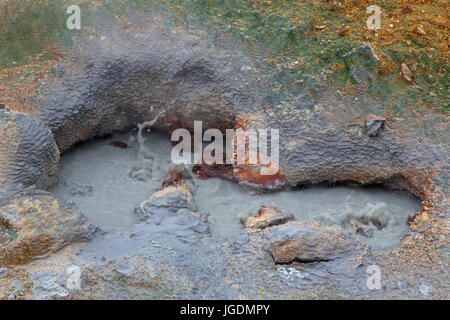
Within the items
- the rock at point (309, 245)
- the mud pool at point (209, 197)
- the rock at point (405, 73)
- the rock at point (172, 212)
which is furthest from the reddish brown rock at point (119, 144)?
the rock at point (405, 73)

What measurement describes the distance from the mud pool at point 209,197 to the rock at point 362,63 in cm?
95

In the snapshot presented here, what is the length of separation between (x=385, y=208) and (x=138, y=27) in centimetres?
268

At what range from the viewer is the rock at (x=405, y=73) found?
452 centimetres

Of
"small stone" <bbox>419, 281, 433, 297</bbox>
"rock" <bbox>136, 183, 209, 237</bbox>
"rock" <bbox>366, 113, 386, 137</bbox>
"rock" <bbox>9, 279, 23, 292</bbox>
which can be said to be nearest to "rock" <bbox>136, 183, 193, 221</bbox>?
"rock" <bbox>136, 183, 209, 237</bbox>

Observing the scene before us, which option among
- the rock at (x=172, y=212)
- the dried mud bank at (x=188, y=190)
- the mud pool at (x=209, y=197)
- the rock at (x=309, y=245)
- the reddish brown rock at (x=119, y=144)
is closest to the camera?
the dried mud bank at (x=188, y=190)

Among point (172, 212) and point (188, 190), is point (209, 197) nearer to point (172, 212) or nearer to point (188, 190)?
point (188, 190)

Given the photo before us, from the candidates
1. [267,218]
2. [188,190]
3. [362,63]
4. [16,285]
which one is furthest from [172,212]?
[362,63]

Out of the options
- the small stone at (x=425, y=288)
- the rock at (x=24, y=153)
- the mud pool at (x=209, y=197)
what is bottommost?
the small stone at (x=425, y=288)

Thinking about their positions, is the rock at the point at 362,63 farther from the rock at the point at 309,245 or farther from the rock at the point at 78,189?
the rock at the point at 78,189

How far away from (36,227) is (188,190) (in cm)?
120

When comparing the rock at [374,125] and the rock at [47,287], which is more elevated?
the rock at [374,125]

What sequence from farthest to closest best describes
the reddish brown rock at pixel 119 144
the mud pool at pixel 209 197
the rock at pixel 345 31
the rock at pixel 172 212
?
the reddish brown rock at pixel 119 144
the rock at pixel 345 31
the mud pool at pixel 209 197
the rock at pixel 172 212

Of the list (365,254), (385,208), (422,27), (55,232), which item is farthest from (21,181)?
(422,27)

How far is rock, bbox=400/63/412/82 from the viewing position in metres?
4.52
